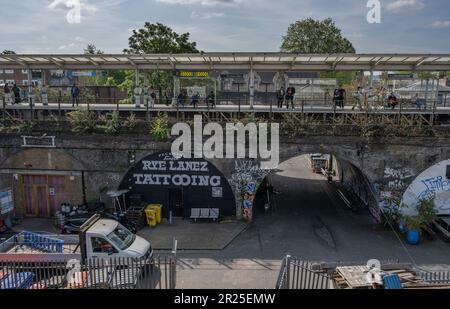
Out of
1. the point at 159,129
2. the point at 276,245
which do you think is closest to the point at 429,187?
the point at 276,245

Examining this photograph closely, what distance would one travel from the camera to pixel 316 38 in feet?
180

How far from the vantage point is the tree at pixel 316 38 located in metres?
54.7

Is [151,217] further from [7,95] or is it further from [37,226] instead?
[7,95]

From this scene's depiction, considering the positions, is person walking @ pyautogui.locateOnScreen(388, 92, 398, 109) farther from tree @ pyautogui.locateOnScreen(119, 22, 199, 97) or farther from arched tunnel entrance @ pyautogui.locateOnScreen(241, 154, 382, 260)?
tree @ pyautogui.locateOnScreen(119, 22, 199, 97)

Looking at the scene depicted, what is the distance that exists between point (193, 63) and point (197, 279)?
1437 centimetres

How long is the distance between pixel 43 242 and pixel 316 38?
49.4 meters

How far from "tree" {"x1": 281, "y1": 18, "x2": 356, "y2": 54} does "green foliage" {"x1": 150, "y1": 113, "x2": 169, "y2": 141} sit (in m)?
39.8

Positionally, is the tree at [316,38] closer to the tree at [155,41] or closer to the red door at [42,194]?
the tree at [155,41]

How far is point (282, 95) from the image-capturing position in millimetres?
22672

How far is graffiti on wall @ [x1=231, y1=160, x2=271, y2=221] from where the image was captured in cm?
1897

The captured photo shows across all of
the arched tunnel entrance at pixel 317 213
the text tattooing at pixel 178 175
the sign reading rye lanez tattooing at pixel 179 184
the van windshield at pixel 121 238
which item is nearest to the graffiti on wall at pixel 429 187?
the arched tunnel entrance at pixel 317 213

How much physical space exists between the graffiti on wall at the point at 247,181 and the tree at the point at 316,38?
39.3m
